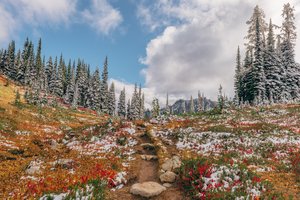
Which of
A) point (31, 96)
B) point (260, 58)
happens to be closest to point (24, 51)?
point (31, 96)

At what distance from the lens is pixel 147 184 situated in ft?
42.1

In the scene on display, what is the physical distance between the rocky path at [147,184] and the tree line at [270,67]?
3806cm

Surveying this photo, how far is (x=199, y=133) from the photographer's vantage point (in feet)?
89.8

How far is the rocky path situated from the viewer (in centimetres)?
1184

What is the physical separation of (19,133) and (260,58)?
47485 millimetres

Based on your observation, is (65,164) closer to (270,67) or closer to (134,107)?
(270,67)

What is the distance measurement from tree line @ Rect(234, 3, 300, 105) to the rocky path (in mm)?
38058

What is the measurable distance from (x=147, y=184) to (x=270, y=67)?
159 feet

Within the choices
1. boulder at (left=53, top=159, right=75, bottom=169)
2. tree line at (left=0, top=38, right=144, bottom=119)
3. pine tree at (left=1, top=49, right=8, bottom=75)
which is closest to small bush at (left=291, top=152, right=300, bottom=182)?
boulder at (left=53, top=159, right=75, bottom=169)

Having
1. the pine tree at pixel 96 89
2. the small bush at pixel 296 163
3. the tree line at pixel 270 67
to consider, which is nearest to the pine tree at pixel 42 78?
the pine tree at pixel 96 89

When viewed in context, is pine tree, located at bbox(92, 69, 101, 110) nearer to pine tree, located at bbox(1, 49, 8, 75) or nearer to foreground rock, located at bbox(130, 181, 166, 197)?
pine tree, located at bbox(1, 49, 8, 75)

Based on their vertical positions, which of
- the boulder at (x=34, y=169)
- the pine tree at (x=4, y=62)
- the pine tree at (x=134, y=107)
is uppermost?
the pine tree at (x=4, y=62)

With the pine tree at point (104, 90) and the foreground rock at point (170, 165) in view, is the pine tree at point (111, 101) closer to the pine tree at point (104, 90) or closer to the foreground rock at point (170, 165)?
the pine tree at point (104, 90)

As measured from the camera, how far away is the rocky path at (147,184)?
11.8 meters
